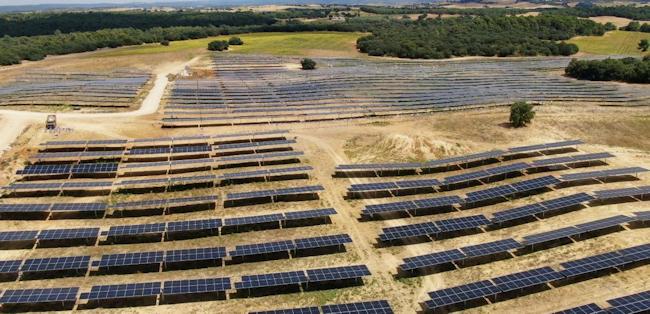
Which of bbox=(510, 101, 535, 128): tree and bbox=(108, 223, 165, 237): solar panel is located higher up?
bbox=(510, 101, 535, 128): tree

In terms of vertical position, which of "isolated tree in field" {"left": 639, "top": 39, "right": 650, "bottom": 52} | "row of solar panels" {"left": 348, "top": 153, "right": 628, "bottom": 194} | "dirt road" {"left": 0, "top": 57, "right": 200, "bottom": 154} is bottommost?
"row of solar panels" {"left": 348, "top": 153, "right": 628, "bottom": 194}

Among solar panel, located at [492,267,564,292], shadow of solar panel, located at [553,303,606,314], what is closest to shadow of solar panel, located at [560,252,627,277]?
solar panel, located at [492,267,564,292]

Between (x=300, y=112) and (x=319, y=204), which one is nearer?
(x=319, y=204)

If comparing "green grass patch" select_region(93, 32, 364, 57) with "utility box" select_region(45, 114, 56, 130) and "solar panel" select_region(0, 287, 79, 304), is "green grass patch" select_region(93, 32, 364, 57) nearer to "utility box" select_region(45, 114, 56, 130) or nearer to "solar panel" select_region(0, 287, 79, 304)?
"utility box" select_region(45, 114, 56, 130)

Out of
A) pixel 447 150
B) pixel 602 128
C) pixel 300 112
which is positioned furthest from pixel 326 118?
pixel 602 128

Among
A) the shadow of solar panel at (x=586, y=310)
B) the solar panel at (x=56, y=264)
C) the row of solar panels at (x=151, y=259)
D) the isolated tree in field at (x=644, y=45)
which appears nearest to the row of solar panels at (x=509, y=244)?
the row of solar panels at (x=151, y=259)

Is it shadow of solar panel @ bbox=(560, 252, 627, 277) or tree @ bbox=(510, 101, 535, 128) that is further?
tree @ bbox=(510, 101, 535, 128)

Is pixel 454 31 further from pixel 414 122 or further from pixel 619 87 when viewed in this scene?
pixel 414 122
